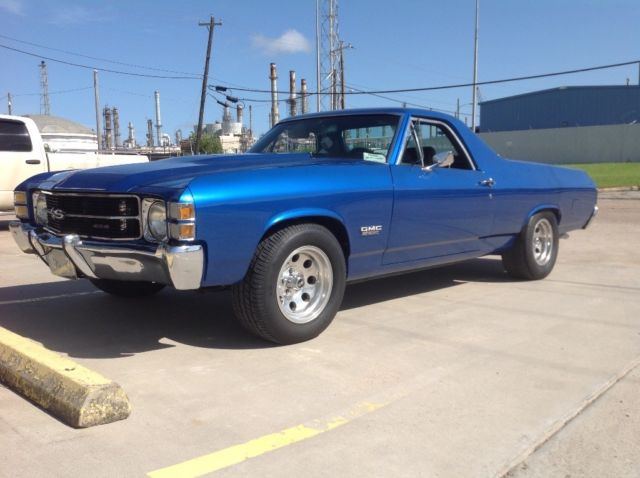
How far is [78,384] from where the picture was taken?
3006 millimetres

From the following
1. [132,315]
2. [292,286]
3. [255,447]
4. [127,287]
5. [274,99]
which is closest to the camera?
[255,447]

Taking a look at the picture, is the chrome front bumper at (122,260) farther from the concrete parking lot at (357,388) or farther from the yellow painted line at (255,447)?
the yellow painted line at (255,447)

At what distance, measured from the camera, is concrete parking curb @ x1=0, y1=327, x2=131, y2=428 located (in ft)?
9.71

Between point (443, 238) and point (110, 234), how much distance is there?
273 cm

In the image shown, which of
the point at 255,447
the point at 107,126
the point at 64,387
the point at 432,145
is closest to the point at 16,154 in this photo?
the point at 432,145

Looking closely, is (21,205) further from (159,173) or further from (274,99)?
(274,99)

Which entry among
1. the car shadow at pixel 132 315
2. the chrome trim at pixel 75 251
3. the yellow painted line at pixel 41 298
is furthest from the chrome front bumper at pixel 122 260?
the yellow painted line at pixel 41 298

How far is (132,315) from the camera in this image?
5039mm

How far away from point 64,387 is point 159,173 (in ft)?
4.89

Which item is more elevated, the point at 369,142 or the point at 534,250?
the point at 369,142

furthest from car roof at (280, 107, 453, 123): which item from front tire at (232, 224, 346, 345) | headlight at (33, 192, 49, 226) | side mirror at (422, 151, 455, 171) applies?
headlight at (33, 192, 49, 226)

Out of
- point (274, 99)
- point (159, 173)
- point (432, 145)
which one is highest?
point (274, 99)

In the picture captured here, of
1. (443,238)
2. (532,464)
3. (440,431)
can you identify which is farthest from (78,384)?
(443,238)

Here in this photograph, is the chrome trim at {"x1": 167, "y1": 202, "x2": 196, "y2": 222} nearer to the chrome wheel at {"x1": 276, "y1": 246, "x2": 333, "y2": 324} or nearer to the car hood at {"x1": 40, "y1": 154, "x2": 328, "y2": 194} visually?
the car hood at {"x1": 40, "y1": 154, "x2": 328, "y2": 194}
